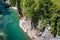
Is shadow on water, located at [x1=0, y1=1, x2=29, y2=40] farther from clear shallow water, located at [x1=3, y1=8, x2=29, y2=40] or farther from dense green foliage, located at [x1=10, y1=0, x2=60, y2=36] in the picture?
dense green foliage, located at [x1=10, y1=0, x2=60, y2=36]

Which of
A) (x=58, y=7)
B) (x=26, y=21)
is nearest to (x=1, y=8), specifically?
(x=26, y=21)

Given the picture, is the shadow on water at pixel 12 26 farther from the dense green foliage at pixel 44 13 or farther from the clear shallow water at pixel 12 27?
the dense green foliage at pixel 44 13

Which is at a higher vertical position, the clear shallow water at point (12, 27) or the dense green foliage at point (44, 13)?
the dense green foliage at point (44, 13)

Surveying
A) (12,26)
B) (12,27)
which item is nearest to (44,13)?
(12,27)

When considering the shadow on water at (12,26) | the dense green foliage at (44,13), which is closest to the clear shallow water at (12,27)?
the shadow on water at (12,26)

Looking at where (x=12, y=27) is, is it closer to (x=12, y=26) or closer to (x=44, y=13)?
(x=12, y=26)
